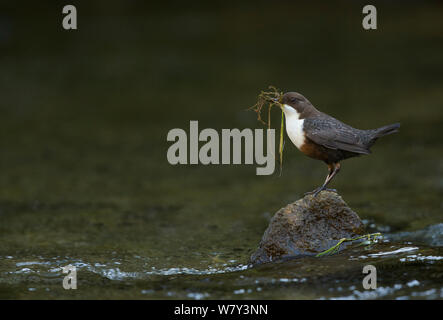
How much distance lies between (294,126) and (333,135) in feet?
0.90

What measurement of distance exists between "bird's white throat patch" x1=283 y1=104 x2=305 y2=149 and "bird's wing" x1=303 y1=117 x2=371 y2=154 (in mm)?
43

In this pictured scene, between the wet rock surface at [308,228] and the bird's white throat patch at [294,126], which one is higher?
the bird's white throat patch at [294,126]

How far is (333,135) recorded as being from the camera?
4406mm

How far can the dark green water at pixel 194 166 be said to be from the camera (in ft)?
14.3

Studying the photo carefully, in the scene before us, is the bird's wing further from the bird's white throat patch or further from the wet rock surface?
the wet rock surface

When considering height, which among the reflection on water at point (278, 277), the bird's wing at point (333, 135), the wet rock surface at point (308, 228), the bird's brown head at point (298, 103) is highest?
the bird's brown head at point (298, 103)

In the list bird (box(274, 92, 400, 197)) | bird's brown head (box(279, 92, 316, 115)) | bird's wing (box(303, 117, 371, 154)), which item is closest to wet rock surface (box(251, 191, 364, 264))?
bird (box(274, 92, 400, 197))

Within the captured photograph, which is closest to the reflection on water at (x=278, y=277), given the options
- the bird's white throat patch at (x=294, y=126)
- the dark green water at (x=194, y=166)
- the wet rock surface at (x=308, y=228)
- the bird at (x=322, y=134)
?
the dark green water at (x=194, y=166)

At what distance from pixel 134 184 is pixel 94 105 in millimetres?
4115

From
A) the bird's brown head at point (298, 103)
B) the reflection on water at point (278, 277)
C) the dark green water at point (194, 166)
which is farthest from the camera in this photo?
the bird's brown head at point (298, 103)

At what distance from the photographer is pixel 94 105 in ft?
38.0

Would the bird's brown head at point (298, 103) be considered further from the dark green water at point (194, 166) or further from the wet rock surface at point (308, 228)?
the dark green water at point (194, 166)
